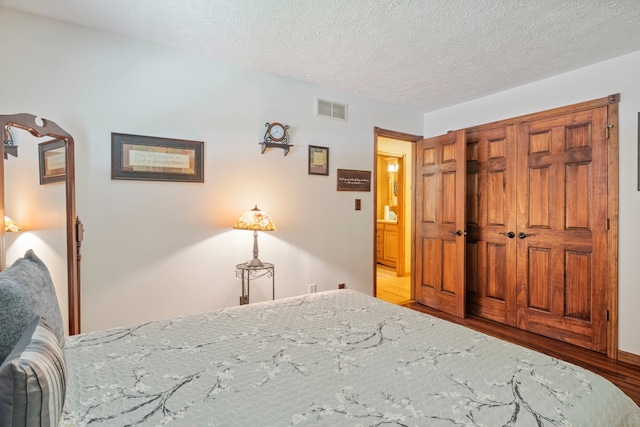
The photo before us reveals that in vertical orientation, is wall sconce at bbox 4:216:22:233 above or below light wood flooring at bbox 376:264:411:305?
above

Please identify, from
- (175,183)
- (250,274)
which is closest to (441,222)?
(250,274)

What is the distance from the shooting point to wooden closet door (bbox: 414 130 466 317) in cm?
360

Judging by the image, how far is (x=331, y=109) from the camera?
348 cm

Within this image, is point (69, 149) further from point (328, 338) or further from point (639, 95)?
point (639, 95)

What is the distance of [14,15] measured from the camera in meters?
2.12

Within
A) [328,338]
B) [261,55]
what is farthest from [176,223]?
[328,338]

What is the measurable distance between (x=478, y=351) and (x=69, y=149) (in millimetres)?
2545

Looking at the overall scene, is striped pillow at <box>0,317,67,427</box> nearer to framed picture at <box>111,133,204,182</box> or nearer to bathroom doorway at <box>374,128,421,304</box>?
framed picture at <box>111,133,204,182</box>

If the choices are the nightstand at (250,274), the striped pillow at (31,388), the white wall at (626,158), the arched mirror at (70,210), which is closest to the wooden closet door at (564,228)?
the white wall at (626,158)

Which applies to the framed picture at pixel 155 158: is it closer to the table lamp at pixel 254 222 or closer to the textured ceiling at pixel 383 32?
the table lamp at pixel 254 222

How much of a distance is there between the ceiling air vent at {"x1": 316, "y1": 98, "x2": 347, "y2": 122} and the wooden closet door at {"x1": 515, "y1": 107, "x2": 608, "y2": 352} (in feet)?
5.66

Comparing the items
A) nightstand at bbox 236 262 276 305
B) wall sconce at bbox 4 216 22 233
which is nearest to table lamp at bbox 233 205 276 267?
nightstand at bbox 236 262 276 305

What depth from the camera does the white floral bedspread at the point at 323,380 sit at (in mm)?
906

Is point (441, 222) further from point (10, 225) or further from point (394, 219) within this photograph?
point (10, 225)
